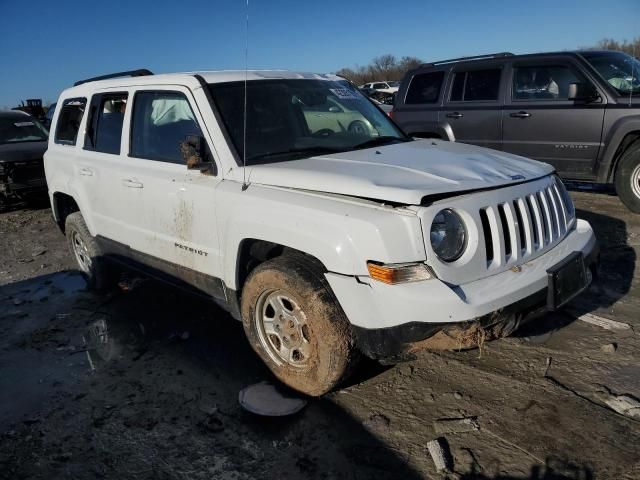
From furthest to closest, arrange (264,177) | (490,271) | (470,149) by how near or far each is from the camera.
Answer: (470,149) < (264,177) < (490,271)

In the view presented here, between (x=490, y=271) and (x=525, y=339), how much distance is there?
1.18 m

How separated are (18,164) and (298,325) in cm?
794

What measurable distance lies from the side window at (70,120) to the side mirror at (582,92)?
18.0 feet

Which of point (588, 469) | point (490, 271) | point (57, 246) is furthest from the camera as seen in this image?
point (57, 246)

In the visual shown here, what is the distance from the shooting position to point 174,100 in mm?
3828

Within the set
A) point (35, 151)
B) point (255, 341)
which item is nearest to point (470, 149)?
point (255, 341)

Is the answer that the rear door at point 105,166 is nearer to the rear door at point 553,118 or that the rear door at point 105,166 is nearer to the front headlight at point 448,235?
the front headlight at point 448,235

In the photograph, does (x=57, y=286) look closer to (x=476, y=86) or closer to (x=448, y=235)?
(x=448, y=235)

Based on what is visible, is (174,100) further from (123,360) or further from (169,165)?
(123,360)

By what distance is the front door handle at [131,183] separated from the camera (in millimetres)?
3945

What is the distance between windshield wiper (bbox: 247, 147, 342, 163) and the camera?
11.2 ft

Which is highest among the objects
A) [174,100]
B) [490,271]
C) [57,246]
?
[174,100]

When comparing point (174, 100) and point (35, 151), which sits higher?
point (174, 100)

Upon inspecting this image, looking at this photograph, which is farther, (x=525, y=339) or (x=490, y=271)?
(x=525, y=339)
